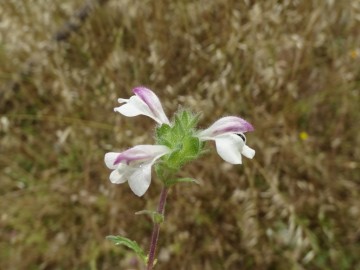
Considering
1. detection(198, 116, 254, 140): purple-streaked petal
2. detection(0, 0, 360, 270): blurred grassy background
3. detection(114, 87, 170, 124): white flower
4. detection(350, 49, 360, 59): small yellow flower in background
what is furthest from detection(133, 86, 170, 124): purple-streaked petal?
detection(350, 49, 360, 59): small yellow flower in background

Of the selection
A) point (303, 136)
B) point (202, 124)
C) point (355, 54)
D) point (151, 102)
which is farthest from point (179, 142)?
point (355, 54)

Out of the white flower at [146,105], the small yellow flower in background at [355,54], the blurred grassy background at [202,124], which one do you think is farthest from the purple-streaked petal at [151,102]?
the small yellow flower in background at [355,54]

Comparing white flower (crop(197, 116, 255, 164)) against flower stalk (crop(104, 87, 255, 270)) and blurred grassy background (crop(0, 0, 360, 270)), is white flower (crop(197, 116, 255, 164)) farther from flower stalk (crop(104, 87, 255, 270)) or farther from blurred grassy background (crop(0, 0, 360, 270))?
blurred grassy background (crop(0, 0, 360, 270))

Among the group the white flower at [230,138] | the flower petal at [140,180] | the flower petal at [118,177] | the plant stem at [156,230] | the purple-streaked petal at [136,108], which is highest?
the purple-streaked petal at [136,108]

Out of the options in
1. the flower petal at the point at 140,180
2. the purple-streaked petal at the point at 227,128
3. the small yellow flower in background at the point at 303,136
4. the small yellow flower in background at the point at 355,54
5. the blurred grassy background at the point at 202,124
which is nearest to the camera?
the flower petal at the point at 140,180

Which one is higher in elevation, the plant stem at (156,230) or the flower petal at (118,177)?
the flower petal at (118,177)

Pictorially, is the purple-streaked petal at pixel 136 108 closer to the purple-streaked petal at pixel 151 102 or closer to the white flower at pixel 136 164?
the purple-streaked petal at pixel 151 102

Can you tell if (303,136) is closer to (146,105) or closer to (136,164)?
(146,105)
